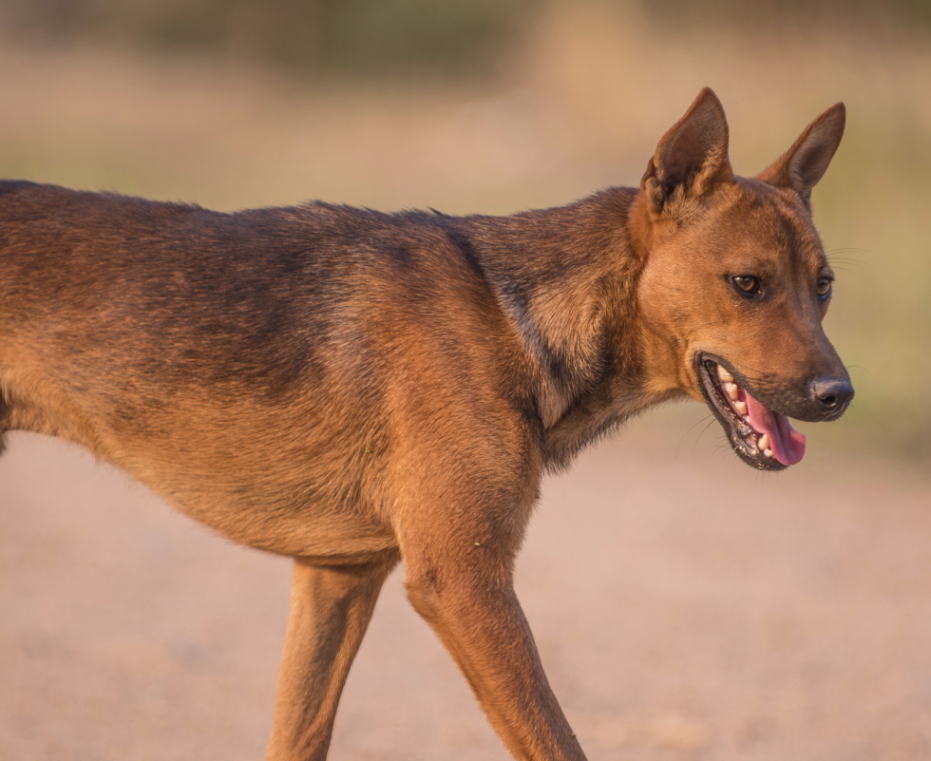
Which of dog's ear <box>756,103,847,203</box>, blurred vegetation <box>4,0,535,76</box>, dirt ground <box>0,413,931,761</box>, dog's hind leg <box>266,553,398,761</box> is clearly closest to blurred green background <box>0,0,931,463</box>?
blurred vegetation <box>4,0,535,76</box>

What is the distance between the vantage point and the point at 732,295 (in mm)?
3303

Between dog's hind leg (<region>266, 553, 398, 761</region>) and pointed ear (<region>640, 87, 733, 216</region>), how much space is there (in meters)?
1.42

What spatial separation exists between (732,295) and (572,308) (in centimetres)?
46

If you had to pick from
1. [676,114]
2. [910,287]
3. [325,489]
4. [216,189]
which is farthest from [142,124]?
[325,489]

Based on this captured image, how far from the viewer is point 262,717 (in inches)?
197

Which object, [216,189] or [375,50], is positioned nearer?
[216,189]

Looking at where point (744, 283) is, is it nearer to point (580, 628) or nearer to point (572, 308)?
point (572, 308)

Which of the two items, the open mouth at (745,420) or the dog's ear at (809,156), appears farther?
the dog's ear at (809,156)

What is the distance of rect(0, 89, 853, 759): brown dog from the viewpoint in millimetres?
3242

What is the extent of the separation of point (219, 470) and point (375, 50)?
882 inches

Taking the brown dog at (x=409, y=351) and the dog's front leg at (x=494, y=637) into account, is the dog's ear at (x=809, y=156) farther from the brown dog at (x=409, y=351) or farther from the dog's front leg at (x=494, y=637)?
the dog's front leg at (x=494, y=637)

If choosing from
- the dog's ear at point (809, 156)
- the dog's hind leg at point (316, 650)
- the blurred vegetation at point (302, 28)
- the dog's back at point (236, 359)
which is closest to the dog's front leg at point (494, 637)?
the dog's back at point (236, 359)

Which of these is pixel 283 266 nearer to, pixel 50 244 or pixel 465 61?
pixel 50 244

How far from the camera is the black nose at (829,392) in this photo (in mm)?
3197
